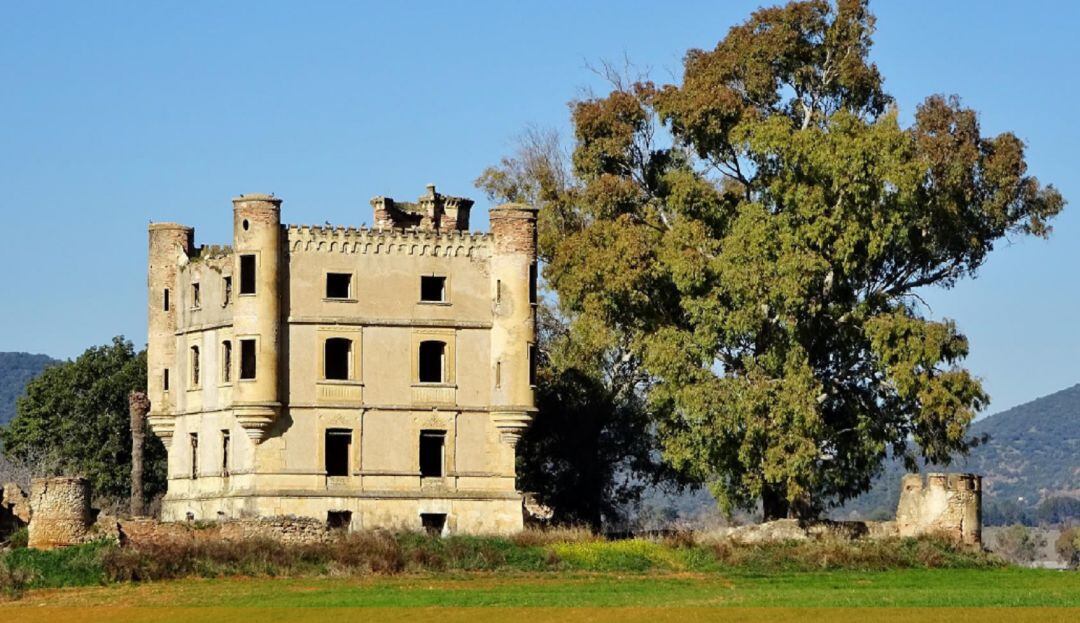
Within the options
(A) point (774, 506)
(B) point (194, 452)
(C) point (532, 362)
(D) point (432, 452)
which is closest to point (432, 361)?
(D) point (432, 452)

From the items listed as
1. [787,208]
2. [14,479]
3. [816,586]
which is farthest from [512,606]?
[14,479]

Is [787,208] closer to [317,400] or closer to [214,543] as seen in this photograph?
[317,400]

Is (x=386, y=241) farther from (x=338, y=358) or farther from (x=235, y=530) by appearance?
(x=235, y=530)

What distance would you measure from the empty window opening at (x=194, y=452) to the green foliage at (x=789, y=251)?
12102 millimetres

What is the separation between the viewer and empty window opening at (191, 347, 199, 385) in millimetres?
64188

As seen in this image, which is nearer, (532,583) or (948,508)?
(532,583)

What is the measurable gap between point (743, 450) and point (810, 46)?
43.6 feet

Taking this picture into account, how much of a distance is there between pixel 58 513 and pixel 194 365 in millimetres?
10349

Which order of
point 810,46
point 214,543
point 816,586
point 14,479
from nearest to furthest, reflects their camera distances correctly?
point 816,586 → point 214,543 → point 810,46 → point 14,479

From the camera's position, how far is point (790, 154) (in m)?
61.1

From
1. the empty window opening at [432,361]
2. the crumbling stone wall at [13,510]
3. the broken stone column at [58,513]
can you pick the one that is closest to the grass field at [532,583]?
the broken stone column at [58,513]

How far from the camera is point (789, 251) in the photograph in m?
60.7

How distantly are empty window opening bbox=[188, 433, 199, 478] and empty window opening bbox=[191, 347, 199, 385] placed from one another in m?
1.64

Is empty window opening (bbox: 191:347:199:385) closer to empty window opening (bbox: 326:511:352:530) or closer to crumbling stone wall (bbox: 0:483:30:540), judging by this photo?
crumbling stone wall (bbox: 0:483:30:540)
